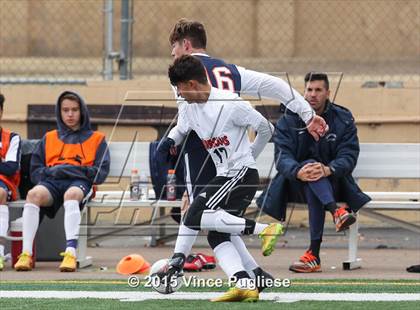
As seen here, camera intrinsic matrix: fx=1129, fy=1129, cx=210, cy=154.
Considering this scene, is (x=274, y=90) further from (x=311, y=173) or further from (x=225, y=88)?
(x=311, y=173)

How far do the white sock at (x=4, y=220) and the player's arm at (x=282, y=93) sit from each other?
3.03m

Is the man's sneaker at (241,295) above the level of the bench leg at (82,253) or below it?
above

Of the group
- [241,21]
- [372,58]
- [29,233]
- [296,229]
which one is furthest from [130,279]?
[241,21]

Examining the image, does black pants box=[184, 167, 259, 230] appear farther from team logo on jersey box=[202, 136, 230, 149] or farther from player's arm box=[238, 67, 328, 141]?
player's arm box=[238, 67, 328, 141]

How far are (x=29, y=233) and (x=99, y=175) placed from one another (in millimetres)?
878

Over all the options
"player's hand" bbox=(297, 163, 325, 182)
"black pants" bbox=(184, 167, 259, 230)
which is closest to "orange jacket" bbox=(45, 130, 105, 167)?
"player's hand" bbox=(297, 163, 325, 182)

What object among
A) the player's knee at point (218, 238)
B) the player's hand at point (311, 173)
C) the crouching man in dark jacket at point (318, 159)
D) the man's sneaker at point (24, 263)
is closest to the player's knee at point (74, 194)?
the man's sneaker at point (24, 263)

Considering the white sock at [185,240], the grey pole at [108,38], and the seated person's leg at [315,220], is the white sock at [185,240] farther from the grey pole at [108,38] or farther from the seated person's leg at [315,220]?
the grey pole at [108,38]

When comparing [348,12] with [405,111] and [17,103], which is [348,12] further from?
[17,103]

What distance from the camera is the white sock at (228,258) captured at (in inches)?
281

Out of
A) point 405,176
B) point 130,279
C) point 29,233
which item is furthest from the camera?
point 405,176

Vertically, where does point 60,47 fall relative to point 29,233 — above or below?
above

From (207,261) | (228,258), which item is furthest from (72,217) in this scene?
(228,258)

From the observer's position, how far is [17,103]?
12.9 meters
